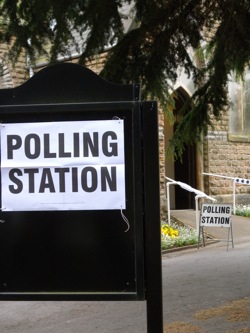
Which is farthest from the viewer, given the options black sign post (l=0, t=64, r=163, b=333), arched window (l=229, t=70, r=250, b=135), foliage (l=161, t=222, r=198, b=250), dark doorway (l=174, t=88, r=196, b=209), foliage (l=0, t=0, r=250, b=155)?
arched window (l=229, t=70, r=250, b=135)

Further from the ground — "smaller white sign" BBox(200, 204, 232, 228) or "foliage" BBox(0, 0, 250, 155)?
"foliage" BBox(0, 0, 250, 155)

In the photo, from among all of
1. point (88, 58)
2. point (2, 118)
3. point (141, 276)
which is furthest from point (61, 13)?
point (141, 276)

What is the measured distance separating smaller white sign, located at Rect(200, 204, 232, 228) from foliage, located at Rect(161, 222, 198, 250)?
1133mm

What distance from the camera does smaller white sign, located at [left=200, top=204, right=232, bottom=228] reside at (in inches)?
535

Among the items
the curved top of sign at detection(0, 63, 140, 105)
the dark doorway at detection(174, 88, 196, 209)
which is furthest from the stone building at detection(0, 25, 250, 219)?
the curved top of sign at detection(0, 63, 140, 105)

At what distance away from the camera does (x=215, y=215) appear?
13.6 metres

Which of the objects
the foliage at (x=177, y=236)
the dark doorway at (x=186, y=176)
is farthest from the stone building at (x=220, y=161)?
the foliage at (x=177, y=236)

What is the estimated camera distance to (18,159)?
383 cm

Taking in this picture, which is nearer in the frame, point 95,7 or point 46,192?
point 46,192

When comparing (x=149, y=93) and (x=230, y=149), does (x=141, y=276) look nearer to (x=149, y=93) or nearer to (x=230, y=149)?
(x=149, y=93)

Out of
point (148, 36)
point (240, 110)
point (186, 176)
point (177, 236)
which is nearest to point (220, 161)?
point (186, 176)

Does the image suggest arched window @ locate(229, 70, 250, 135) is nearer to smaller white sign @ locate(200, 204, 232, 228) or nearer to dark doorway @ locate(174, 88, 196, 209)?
dark doorway @ locate(174, 88, 196, 209)

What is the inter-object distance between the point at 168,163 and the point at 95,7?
588 inches

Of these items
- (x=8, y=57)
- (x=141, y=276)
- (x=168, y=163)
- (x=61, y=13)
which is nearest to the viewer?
(x=141, y=276)
